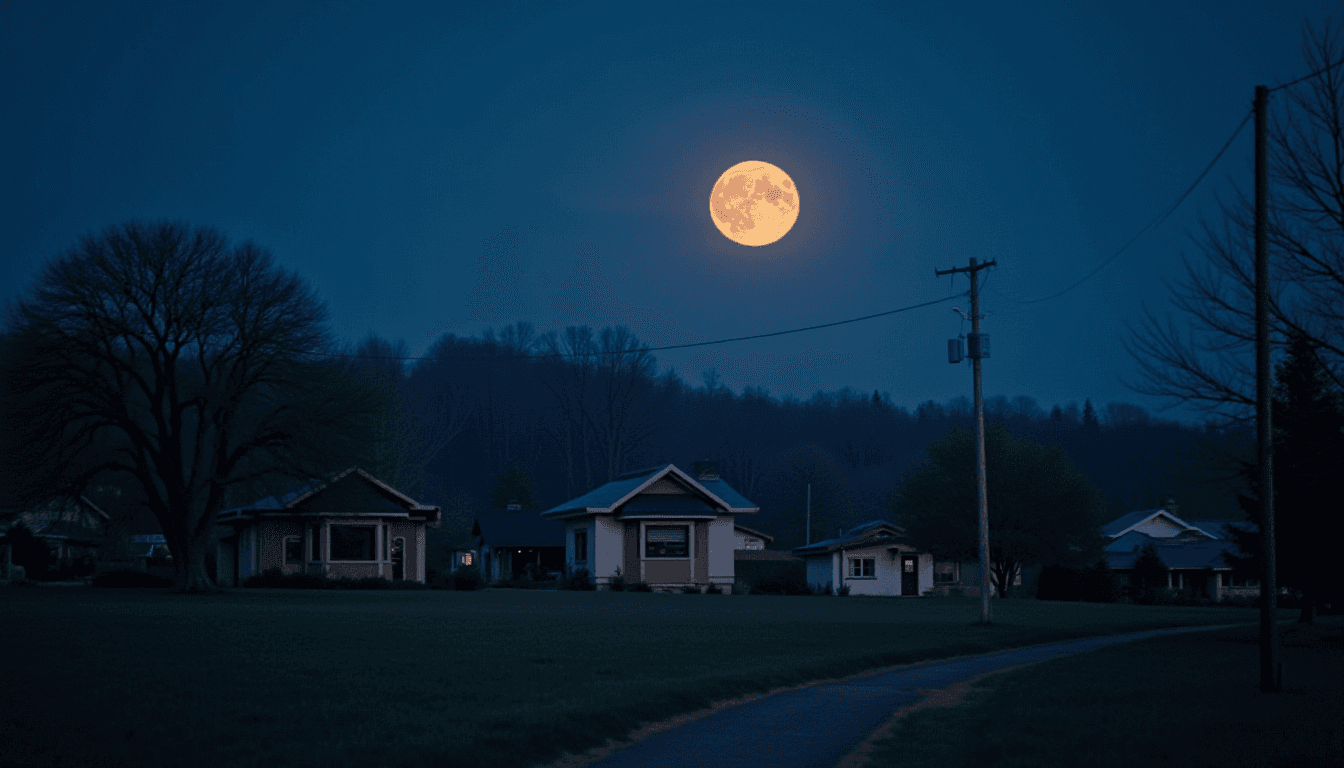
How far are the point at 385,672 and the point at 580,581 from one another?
130ft

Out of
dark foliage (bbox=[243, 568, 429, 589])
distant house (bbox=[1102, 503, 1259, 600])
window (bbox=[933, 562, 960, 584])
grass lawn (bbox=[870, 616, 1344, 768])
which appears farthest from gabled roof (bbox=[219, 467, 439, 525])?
distant house (bbox=[1102, 503, 1259, 600])

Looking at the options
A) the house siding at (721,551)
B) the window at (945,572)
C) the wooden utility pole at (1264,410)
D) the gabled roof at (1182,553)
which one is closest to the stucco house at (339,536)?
the house siding at (721,551)

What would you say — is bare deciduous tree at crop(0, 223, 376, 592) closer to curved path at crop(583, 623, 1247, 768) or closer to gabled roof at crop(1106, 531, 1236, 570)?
curved path at crop(583, 623, 1247, 768)

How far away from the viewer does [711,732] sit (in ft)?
39.2

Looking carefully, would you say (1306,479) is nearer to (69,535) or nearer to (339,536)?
(339,536)

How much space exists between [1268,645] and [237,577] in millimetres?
51318

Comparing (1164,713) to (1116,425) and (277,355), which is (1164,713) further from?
(1116,425)

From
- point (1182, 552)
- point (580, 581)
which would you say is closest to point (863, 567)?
point (580, 581)

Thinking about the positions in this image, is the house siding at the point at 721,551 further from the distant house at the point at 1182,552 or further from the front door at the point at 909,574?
the distant house at the point at 1182,552

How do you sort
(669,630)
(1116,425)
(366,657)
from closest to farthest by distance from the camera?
1. (366,657)
2. (669,630)
3. (1116,425)

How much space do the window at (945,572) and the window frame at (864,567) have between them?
5.23 m

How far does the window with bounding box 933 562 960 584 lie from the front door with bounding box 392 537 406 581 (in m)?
32.3

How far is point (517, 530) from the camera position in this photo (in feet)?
229

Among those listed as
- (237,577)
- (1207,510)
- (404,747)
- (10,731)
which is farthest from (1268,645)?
(1207,510)
